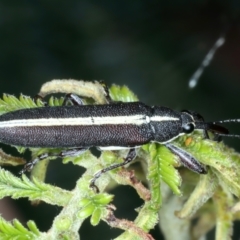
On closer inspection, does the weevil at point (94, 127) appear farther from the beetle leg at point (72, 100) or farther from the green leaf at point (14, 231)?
the green leaf at point (14, 231)

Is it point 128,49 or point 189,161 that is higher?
point 128,49

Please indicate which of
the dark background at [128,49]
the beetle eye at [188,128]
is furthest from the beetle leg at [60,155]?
the dark background at [128,49]

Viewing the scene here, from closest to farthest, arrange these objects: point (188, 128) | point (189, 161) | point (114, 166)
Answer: point (114, 166) → point (189, 161) → point (188, 128)

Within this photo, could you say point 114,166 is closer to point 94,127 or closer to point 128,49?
point 94,127

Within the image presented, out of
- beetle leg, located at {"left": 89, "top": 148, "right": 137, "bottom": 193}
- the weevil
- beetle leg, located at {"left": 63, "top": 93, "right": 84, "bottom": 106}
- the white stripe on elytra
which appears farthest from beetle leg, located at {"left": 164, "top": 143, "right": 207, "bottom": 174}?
beetle leg, located at {"left": 63, "top": 93, "right": 84, "bottom": 106}

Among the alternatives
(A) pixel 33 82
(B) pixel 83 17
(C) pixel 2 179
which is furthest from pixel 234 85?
(C) pixel 2 179

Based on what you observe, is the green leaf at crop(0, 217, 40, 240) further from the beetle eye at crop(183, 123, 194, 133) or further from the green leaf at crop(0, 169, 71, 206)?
the beetle eye at crop(183, 123, 194, 133)

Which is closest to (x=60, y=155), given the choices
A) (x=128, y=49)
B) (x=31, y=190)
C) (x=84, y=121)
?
(x=84, y=121)
